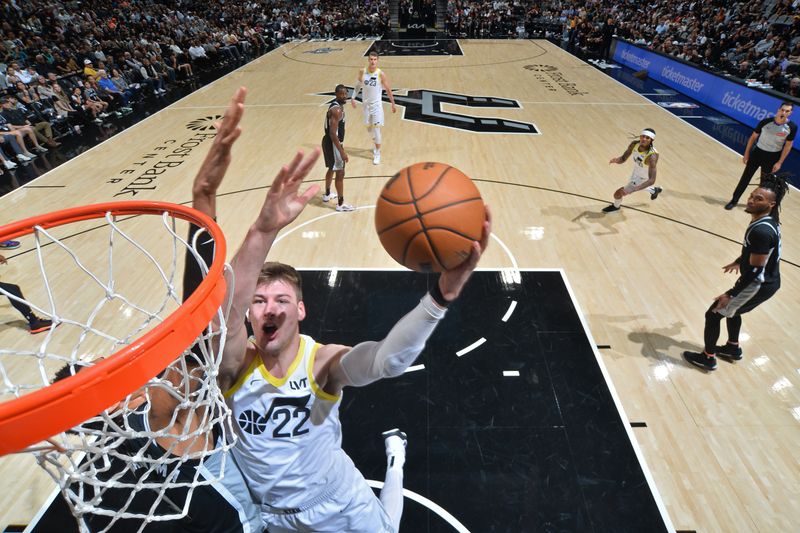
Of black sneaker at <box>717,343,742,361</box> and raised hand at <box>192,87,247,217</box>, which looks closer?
raised hand at <box>192,87,247,217</box>

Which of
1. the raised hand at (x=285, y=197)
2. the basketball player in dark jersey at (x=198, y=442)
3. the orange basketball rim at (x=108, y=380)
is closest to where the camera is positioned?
the orange basketball rim at (x=108, y=380)

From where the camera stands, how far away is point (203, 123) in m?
10.9

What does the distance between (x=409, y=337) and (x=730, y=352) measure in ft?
13.1

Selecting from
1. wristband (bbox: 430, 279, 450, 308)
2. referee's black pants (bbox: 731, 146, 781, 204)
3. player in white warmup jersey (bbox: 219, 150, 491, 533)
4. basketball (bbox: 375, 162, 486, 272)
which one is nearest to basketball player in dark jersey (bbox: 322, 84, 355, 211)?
basketball (bbox: 375, 162, 486, 272)

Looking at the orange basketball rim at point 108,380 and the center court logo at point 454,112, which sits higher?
the orange basketball rim at point 108,380

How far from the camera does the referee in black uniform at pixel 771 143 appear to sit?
19.6 feet

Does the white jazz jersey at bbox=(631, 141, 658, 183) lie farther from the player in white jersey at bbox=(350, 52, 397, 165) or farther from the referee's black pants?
the player in white jersey at bbox=(350, 52, 397, 165)

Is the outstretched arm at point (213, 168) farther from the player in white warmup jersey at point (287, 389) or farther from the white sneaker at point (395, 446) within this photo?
the white sneaker at point (395, 446)

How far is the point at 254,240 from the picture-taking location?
1.83 metres

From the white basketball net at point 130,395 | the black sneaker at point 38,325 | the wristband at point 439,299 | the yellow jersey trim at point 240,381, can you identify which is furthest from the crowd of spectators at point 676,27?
the black sneaker at point 38,325

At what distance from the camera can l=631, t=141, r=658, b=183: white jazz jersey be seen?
6.02 metres

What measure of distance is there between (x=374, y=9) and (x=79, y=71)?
17.8 m

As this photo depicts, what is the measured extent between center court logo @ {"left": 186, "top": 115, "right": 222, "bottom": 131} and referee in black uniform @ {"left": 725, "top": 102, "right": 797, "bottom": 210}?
1008cm

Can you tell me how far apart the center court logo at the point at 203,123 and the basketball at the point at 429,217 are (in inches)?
370
